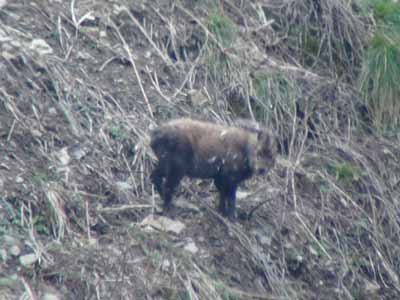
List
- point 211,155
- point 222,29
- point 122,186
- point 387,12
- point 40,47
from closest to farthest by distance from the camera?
point 211,155
point 122,186
point 40,47
point 222,29
point 387,12

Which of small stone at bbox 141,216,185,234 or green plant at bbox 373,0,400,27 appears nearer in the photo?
small stone at bbox 141,216,185,234

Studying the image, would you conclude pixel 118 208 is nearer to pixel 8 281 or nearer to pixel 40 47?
pixel 8 281

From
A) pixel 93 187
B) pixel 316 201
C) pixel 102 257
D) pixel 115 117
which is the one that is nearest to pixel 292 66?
pixel 316 201

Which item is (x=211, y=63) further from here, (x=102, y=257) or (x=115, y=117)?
(x=102, y=257)

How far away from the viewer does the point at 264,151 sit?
726 cm

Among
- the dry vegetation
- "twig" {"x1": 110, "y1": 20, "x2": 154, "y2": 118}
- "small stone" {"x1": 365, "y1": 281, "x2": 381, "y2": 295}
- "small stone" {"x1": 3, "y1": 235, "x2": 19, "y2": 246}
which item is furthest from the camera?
"twig" {"x1": 110, "y1": 20, "x2": 154, "y2": 118}

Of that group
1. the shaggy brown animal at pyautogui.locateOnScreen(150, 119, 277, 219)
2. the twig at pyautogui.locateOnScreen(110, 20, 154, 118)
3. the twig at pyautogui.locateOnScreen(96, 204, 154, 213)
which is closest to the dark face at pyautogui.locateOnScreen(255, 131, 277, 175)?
the shaggy brown animal at pyautogui.locateOnScreen(150, 119, 277, 219)

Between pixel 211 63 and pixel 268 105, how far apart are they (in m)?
0.60

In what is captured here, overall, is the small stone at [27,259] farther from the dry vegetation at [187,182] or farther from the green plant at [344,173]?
the green plant at [344,173]

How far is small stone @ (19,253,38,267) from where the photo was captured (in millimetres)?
6242

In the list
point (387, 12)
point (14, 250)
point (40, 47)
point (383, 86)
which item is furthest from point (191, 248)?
point (387, 12)

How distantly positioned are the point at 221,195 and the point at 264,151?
441 mm

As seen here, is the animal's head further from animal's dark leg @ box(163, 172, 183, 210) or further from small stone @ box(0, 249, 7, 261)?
small stone @ box(0, 249, 7, 261)

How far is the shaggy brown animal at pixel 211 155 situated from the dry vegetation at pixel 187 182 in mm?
247
